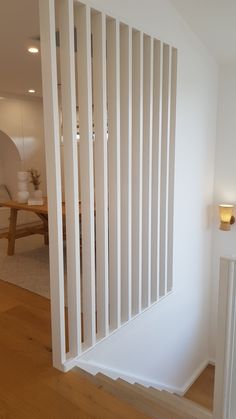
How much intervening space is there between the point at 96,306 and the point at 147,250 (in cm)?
67

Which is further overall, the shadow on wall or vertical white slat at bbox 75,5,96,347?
the shadow on wall

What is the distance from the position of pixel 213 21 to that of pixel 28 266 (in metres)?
3.19

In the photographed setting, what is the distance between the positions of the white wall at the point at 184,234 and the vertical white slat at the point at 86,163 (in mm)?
248

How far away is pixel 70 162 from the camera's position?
6.59ft

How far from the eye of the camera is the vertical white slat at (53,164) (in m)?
1.80

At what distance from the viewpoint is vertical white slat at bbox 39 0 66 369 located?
5.91 ft

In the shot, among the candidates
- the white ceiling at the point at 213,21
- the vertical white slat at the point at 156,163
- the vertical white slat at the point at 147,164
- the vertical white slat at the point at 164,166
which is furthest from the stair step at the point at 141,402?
the white ceiling at the point at 213,21

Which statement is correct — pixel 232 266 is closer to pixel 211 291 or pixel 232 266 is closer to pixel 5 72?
pixel 211 291

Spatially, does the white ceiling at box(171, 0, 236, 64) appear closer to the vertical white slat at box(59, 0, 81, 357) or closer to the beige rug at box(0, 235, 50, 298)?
the vertical white slat at box(59, 0, 81, 357)

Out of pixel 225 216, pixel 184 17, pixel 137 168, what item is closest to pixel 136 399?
pixel 137 168

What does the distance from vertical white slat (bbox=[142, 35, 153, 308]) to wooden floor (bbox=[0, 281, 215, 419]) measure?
2.98 feet

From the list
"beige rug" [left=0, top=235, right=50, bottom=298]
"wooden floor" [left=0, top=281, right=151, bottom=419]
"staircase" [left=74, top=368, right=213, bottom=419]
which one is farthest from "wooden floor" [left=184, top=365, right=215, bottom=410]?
"wooden floor" [left=0, top=281, right=151, bottom=419]

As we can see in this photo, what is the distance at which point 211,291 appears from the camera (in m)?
4.46

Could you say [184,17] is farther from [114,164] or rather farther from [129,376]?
[129,376]
